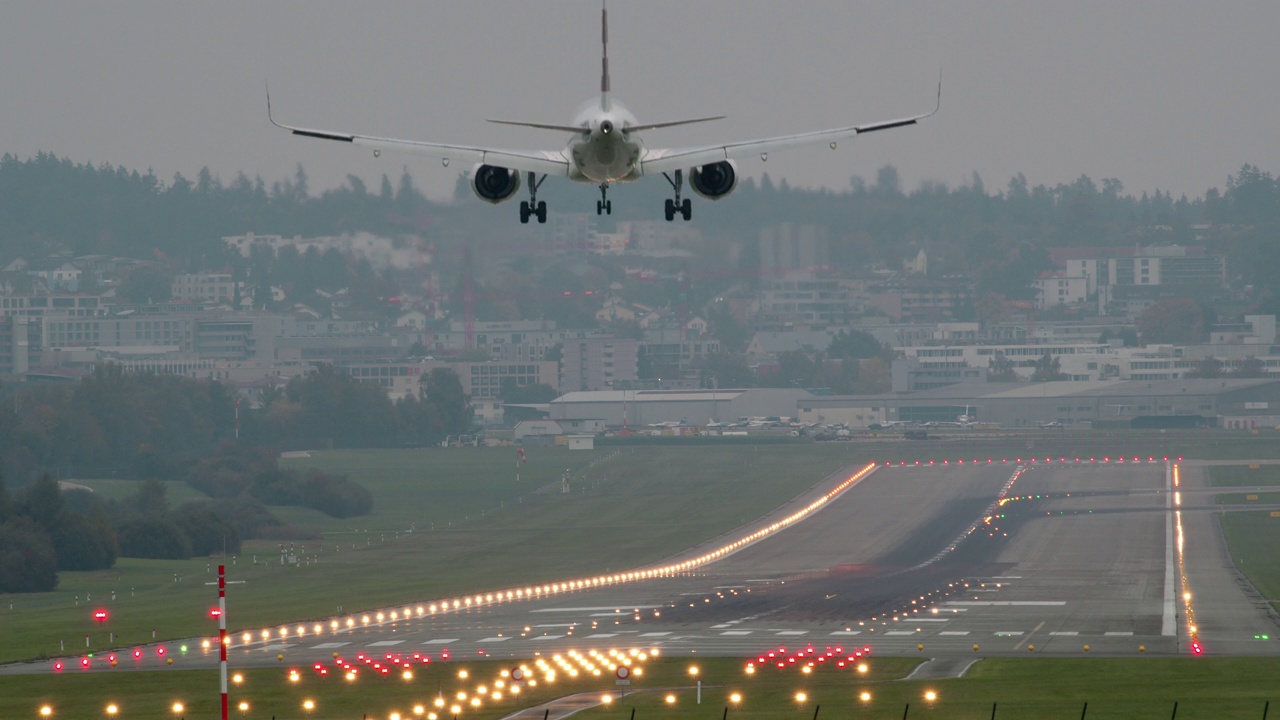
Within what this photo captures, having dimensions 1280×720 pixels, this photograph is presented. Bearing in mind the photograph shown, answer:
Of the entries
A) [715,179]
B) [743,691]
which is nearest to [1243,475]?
[743,691]

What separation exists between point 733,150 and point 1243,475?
464 feet

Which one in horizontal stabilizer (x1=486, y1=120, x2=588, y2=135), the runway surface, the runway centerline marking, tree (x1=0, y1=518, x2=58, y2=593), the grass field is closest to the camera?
horizontal stabilizer (x1=486, y1=120, x2=588, y2=135)

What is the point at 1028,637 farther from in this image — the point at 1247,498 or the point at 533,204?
the point at 1247,498

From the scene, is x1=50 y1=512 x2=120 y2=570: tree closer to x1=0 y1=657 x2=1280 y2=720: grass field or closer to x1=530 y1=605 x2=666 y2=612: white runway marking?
x1=530 y1=605 x2=666 y2=612: white runway marking

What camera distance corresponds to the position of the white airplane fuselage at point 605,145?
45219mm

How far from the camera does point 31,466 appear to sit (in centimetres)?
17300

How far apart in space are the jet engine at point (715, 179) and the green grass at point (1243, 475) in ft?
420

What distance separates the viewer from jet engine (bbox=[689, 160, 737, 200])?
49.8m

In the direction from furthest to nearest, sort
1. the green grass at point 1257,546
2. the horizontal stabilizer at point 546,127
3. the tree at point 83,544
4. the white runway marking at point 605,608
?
the tree at point 83,544 < the green grass at point 1257,546 < the white runway marking at point 605,608 < the horizontal stabilizer at point 546,127

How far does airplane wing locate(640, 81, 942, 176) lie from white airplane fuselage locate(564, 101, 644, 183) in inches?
35.8

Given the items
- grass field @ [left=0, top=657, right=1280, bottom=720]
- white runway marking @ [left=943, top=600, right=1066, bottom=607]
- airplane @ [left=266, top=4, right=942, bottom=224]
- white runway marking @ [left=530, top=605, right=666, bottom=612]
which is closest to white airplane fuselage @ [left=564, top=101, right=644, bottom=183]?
airplane @ [left=266, top=4, right=942, bottom=224]

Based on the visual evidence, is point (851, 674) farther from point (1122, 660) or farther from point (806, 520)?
point (806, 520)

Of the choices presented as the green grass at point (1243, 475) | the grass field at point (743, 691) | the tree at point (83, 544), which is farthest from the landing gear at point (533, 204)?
the green grass at point (1243, 475)

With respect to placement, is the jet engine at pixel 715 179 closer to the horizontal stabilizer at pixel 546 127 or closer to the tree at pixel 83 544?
the horizontal stabilizer at pixel 546 127
